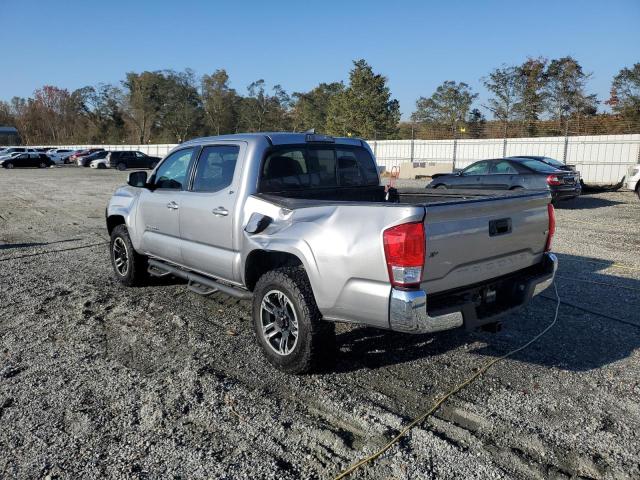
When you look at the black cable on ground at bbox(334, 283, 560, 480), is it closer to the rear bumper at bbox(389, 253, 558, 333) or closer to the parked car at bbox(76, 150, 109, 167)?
the rear bumper at bbox(389, 253, 558, 333)

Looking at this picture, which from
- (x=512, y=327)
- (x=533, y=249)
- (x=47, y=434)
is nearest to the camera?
(x=47, y=434)

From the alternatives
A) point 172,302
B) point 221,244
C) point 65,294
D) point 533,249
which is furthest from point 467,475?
point 65,294

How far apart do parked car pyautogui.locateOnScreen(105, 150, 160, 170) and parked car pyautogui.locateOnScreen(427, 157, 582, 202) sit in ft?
110

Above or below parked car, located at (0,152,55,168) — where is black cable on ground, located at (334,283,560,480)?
above

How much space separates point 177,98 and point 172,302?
7842 cm

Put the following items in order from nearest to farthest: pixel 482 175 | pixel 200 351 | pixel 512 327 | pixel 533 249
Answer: pixel 533 249
pixel 200 351
pixel 512 327
pixel 482 175

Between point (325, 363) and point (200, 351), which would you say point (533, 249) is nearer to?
point (325, 363)

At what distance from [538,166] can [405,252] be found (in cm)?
1195

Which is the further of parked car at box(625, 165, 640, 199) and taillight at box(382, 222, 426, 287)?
parked car at box(625, 165, 640, 199)

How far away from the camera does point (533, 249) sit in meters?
4.00

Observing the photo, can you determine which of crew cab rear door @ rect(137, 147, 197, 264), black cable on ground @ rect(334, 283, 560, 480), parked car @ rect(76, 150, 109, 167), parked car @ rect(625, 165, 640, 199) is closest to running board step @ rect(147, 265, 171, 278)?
crew cab rear door @ rect(137, 147, 197, 264)

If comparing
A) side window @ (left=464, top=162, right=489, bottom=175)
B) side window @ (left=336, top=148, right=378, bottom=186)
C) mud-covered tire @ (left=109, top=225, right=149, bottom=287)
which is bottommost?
mud-covered tire @ (left=109, top=225, right=149, bottom=287)

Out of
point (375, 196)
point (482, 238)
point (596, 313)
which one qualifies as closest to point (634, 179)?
point (596, 313)

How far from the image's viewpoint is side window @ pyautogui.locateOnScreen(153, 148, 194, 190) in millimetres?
5169
